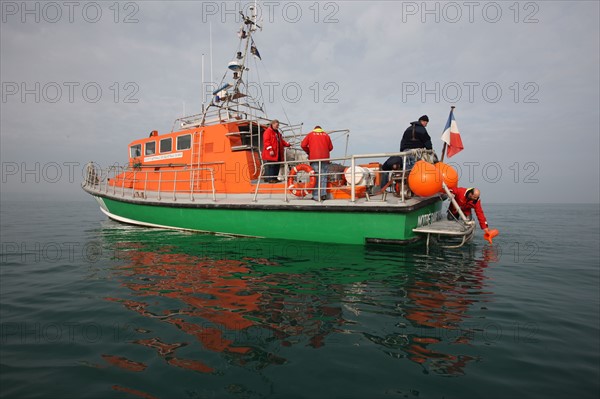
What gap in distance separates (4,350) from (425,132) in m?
7.76

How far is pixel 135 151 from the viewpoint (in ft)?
35.2

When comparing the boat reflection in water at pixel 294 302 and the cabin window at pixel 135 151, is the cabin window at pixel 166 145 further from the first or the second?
the boat reflection in water at pixel 294 302

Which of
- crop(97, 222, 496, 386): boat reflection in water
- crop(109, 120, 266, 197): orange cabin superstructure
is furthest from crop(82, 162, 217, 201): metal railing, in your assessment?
crop(97, 222, 496, 386): boat reflection in water

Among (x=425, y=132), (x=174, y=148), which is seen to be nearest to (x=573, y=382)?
(x=425, y=132)

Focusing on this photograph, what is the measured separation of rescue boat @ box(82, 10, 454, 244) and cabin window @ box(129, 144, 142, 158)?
4 centimetres

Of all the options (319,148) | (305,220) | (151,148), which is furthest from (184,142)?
(305,220)

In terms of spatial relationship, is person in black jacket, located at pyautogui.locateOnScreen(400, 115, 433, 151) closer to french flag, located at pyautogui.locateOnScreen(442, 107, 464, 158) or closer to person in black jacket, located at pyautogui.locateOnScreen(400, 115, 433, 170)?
person in black jacket, located at pyautogui.locateOnScreen(400, 115, 433, 170)

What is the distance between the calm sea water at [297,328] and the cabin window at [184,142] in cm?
437

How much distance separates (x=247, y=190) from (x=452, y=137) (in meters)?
5.58

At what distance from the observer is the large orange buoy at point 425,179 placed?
20.1 feet

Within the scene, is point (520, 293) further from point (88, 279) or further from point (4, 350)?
point (88, 279)

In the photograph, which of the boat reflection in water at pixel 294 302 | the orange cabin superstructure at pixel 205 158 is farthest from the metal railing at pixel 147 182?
the boat reflection in water at pixel 294 302

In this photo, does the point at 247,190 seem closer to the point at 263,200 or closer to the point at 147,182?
the point at 263,200

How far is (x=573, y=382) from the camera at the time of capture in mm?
2201
